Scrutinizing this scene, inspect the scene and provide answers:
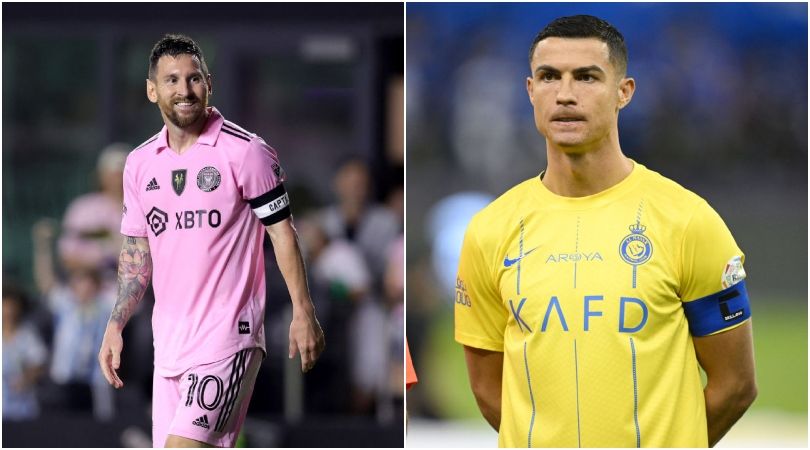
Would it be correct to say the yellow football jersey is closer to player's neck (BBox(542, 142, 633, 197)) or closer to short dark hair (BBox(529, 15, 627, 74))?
player's neck (BBox(542, 142, 633, 197))

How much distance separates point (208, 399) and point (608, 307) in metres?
1.34

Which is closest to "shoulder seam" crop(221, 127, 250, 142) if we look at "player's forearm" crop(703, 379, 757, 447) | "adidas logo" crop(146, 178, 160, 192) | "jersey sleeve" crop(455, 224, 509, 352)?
"adidas logo" crop(146, 178, 160, 192)

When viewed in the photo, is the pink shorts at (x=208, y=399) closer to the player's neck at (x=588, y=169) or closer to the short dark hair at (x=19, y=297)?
the player's neck at (x=588, y=169)

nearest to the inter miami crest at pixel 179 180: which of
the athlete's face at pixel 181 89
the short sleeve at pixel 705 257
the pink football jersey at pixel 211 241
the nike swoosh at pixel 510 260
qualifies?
the pink football jersey at pixel 211 241

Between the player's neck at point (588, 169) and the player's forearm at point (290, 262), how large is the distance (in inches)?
34.9

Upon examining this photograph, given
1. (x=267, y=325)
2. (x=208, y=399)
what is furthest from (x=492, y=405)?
(x=267, y=325)

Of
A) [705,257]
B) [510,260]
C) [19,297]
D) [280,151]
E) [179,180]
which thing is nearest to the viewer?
[705,257]

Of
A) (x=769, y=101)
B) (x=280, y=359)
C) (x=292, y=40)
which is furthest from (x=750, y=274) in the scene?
(x=280, y=359)

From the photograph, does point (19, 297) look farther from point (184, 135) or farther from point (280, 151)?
point (184, 135)

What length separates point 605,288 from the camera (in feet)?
13.3

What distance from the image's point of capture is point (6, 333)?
9484mm

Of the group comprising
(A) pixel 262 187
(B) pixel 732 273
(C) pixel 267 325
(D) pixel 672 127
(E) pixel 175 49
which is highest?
(D) pixel 672 127

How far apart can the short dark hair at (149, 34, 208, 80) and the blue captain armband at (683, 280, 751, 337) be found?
1.75 m

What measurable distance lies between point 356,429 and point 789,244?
67.4 feet
